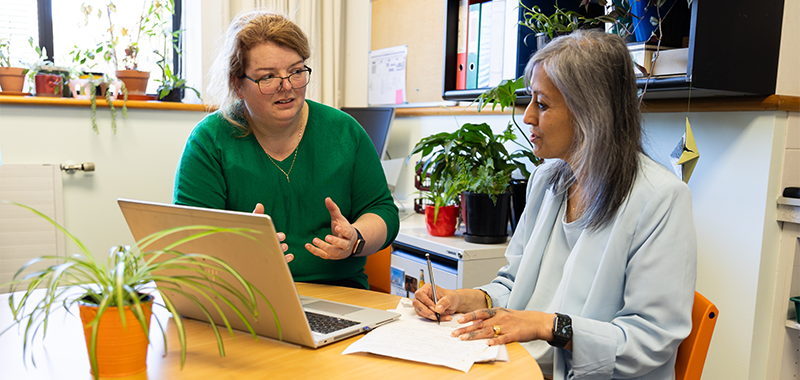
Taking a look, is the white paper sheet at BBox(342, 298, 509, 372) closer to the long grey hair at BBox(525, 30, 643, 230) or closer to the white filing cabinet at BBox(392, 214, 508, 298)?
the long grey hair at BBox(525, 30, 643, 230)

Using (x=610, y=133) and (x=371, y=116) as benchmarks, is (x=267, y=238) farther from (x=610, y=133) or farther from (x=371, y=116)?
(x=371, y=116)

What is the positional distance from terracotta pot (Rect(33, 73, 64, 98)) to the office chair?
2.83 meters

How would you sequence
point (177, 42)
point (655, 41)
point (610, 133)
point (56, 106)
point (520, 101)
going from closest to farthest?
point (610, 133) < point (655, 41) < point (520, 101) < point (56, 106) < point (177, 42)

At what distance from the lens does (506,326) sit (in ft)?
3.14

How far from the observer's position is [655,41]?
4.89 ft

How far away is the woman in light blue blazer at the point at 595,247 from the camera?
97 cm

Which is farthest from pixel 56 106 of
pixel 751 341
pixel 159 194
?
pixel 751 341

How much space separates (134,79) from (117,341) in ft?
8.11

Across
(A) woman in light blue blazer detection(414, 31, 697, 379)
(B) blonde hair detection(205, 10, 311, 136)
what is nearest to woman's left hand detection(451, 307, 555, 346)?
(A) woman in light blue blazer detection(414, 31, 697, 379)

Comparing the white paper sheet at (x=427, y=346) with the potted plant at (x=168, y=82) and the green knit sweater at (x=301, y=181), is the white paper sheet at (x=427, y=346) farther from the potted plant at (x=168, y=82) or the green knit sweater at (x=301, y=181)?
the potted plant at (x=168, y=82)

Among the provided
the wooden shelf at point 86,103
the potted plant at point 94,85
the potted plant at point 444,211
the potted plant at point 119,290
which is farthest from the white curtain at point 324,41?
the potted plant at point 119,290

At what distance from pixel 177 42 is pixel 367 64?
3.41 feet

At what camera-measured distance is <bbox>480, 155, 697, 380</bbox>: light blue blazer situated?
97 cm

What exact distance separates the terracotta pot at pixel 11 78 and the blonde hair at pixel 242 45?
1704 millimetres
